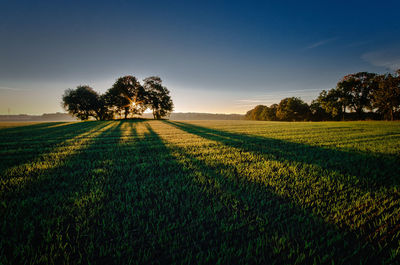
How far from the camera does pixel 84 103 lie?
133 ft

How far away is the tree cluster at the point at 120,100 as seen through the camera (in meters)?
40.2

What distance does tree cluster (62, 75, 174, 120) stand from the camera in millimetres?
40250

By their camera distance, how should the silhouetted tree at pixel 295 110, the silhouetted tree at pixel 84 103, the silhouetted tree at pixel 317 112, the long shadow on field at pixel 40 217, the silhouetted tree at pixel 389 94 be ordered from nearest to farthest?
the long shadow on field at pixel 40 217, the silhouetted tree at pixel 389 94, the silhouetted tree at pixel 84 103, the silhouetted tree at pixel 317 112, the silhouetted tree at pixel 295 110

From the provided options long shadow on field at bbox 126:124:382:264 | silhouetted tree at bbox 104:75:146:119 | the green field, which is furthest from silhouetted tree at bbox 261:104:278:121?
long shadow on field at bbox 126:124:382:264

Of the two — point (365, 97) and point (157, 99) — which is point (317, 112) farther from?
point (157, 99)

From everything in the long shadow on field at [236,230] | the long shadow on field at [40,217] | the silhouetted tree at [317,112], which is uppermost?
the silhouetted tree at [317,112]

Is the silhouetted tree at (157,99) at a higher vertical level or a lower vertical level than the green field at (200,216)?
higher

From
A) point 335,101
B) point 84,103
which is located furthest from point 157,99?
point 335,101

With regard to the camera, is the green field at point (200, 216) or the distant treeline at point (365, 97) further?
the distant treeline at point (365, 97)

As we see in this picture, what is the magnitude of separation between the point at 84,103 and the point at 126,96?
11.8 m

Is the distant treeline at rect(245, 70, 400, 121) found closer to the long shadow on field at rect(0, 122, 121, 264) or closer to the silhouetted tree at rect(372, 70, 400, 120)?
the silhouetted tree at rect(372, 70, 400, 120)

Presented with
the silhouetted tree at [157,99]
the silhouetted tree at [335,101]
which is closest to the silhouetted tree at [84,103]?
the silhouetted tree at [157,99]

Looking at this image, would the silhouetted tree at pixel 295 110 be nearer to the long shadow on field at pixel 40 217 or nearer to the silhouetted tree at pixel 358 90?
the silhouetted tree at pixel 358 90

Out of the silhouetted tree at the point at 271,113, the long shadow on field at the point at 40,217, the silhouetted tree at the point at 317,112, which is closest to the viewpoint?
the long shadow on field at the point at 40,217
